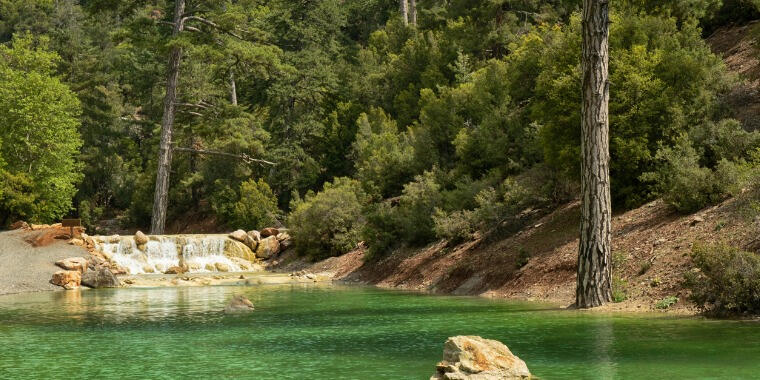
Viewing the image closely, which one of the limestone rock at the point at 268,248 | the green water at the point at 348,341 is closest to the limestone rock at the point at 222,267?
the limestone rock at the point at 268,248

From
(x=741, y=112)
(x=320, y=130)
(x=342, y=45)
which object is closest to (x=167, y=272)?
(x=320, y=130)

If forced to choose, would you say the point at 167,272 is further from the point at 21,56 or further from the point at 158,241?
the point at 21,56

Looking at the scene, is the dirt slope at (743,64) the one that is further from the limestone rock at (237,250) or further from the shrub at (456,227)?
the limestone rock at (237,250)

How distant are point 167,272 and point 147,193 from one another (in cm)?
2603

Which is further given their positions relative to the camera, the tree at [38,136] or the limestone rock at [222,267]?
the tree at [38,136]

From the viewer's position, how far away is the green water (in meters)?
13.0

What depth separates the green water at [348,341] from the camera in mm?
13000

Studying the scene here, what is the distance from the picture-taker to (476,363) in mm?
11391

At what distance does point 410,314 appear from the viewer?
22.0 metres

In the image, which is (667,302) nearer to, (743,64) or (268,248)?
(743,64)

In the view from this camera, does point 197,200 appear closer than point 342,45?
Yes

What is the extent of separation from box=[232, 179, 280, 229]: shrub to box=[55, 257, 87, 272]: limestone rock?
2075 cm

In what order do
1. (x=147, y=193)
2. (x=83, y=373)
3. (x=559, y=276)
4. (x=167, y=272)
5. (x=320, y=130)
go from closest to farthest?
(x=83, y=373) → (x=559, y=276) → (x=167, y=272) → (x=320, y=130) → (x=147, y=193)

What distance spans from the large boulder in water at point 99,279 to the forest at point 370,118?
1114 centimetres
